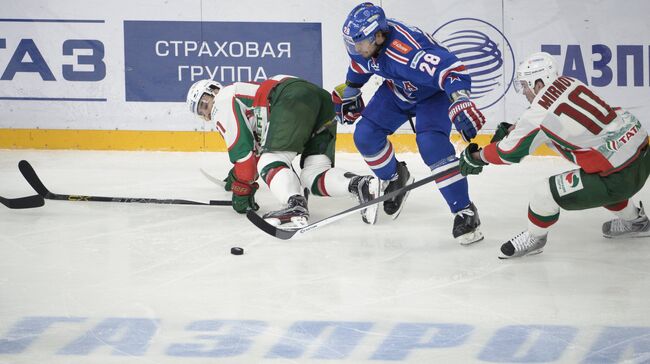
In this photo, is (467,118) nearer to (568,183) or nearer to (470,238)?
(568,183)

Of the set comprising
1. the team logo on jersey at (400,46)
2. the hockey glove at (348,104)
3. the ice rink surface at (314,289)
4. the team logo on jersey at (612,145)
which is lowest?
the ice rink surface at (314,289)

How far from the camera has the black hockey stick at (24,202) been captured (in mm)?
4453

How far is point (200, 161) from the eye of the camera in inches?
235

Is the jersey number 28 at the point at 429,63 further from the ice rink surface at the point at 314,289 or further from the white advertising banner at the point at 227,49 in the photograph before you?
the white advertising banner at the point at 227,49

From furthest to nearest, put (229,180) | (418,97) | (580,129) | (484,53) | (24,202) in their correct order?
(484,53), (229,180), (24,202), (418,97), (580,129)

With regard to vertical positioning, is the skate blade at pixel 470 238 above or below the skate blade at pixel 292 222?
below

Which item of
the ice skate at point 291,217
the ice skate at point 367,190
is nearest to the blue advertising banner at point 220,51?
the ice skate at point 367,190

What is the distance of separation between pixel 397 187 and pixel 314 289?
3.70ft

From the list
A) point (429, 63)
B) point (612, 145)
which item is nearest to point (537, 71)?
point (612, 145)

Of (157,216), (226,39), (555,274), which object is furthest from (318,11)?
(555,274)

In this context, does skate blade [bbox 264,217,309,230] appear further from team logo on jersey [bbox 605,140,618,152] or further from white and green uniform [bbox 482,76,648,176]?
team logo on jersey [bbox 605,140,618,152]

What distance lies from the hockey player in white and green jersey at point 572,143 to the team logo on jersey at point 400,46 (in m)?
0.51

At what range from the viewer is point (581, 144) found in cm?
343

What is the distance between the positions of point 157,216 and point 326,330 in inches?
72.2
